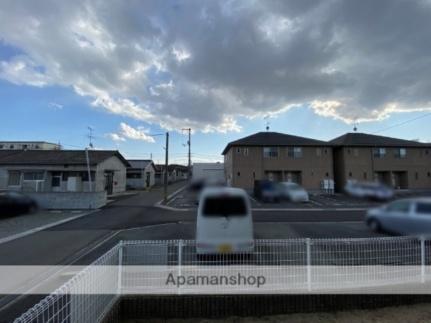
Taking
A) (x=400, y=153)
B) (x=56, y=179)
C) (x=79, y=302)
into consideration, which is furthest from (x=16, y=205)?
(x=79, y=302)

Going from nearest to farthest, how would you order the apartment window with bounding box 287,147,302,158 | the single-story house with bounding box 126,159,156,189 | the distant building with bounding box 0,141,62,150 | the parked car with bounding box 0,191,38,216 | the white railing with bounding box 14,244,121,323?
the parked car with bounding box 0,191,38,216, the apartment window with bounding box 287,147,302,158, the distant building with bounding box 0,141,62,150, the single-story house with bounding box 126,159,156,189, the white railing with bounding box 14,244,121,323

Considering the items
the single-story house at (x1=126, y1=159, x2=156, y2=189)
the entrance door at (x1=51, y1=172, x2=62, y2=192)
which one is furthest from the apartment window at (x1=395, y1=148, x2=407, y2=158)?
the entrance door at (x1=51, y1=172, x2=62, y2=192)

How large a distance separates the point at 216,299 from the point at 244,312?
0.75 meters

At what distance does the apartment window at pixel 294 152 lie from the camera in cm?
214

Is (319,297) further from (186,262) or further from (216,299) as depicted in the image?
(186,262)

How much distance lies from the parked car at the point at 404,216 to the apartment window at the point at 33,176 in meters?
2.26

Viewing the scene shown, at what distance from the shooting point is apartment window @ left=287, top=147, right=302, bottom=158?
2.14 metres

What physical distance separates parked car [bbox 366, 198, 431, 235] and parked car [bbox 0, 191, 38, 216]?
1.50 m

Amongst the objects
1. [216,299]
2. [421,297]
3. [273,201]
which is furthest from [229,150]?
[421,297]

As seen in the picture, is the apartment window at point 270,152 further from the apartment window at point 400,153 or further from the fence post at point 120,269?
the fence post at point 120,269

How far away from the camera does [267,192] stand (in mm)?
1462

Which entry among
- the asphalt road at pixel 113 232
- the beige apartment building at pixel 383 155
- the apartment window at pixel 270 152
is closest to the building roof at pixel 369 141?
the beige apartment building at pixel 383 155

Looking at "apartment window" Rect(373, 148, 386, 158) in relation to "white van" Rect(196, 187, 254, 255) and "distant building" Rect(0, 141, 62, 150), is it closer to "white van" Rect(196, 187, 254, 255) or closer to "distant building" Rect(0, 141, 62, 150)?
"white van" Rect(196, 187, 254, 255)

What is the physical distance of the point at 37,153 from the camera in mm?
2406
